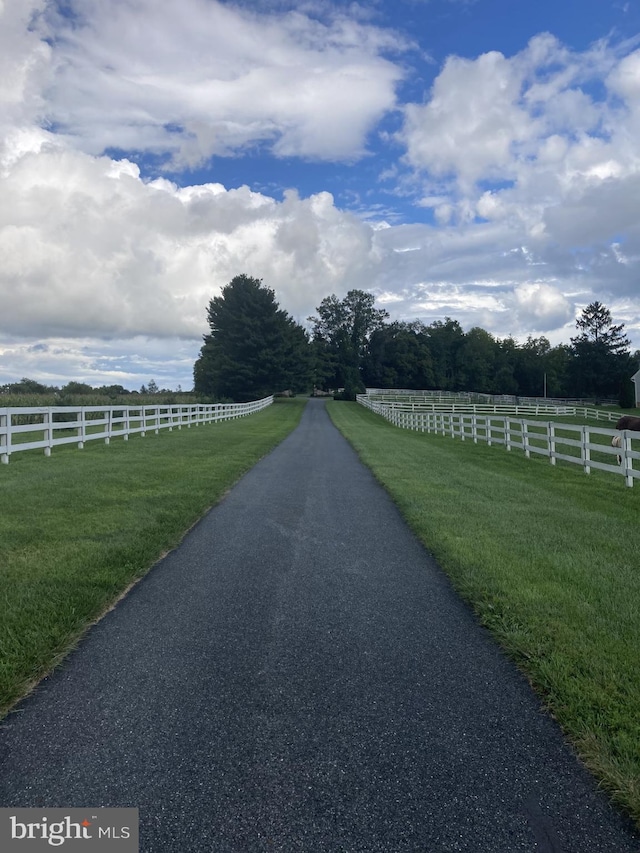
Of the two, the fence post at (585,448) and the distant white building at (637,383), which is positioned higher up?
the distant white building at (637,383)

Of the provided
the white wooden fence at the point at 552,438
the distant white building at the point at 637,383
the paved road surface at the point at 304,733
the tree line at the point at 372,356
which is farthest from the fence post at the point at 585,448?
the distant white building at the point at 637,383

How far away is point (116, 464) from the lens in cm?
1209

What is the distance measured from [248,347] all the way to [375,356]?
1910 inches

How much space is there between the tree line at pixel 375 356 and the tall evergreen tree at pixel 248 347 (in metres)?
0.11

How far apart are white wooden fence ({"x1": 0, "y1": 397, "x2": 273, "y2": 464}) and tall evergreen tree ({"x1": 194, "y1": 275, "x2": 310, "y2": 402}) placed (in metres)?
24.9

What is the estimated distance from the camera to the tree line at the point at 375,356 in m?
61.8

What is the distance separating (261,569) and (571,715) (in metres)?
3.18

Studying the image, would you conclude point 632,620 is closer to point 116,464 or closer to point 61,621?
point 61,621

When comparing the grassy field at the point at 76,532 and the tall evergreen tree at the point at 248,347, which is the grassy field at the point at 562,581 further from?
the tall evergreen tree at the point at 248,347

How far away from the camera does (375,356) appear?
346 feet

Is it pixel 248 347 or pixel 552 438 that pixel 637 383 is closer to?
pixel 248 347

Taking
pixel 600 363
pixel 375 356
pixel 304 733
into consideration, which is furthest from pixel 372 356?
pixel 304 733

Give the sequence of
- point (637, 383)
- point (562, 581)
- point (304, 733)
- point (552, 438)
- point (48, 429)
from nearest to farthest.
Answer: point (304, 733) < point (562, 581) < point (48, 429) < point (552, 438) < point (637, 383)

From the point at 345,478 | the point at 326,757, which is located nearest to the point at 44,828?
the point at 326,757
